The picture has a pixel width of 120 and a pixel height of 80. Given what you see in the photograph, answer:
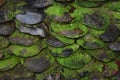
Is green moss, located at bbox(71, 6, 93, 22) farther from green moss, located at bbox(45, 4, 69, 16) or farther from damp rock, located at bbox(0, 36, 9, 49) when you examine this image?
damp rock, located at bbox(0, 36, 9, 49)

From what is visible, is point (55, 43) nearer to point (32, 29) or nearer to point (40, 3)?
point (32, 29)

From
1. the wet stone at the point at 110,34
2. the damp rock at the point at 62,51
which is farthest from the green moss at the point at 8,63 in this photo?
the wet stone at the point at 110,34

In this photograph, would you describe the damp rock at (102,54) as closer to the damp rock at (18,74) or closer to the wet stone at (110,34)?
the wet stone at (110,34)

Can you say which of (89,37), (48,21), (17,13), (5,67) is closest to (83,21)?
(89,37)

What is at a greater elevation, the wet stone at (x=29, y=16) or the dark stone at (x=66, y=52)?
the wet stone at (x=29, y=16)

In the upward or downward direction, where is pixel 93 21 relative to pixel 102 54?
upward

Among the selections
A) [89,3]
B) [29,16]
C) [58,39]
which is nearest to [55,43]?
[58,39]

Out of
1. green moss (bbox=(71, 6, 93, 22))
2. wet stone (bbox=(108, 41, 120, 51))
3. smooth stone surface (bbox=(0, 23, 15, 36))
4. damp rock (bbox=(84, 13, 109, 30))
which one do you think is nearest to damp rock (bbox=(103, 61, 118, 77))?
wet stone (bbox=(108, 41, 120, 51))
